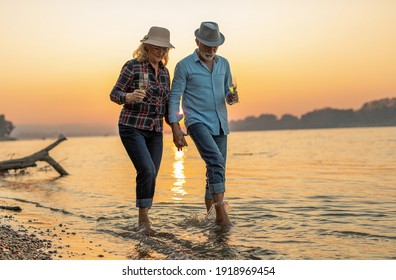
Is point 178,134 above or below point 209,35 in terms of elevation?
below

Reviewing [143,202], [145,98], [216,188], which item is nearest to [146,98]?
[145,98]

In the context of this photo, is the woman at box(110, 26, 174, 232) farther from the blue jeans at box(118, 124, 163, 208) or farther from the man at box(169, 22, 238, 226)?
the man at box(169, 22, 238, 226)

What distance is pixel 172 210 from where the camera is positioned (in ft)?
32.5

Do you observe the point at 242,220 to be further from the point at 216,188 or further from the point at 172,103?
the point at 172,103

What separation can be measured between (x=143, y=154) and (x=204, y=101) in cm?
112

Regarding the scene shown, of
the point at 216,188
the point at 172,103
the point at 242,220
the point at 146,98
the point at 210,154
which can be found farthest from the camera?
the point at 242,220

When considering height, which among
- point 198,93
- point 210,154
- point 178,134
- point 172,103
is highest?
point 198,93

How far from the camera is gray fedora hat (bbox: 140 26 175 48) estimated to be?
651cm

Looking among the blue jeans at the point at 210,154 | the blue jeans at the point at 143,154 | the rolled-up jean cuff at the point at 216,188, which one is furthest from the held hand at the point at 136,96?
the rolled-up jean cuff at the point at 216,188

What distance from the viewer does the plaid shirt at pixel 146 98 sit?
6.67 meters

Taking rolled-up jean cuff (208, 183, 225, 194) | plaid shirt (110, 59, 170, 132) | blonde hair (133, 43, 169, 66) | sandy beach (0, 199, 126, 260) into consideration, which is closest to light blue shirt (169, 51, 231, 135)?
plaid shirt (110, 59, 170, 132)

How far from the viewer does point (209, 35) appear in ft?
22.4
